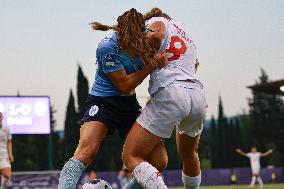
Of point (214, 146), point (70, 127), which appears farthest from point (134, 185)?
point (214, 146)

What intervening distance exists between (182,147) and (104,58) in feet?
4.04

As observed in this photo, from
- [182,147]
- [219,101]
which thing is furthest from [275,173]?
[182,147]

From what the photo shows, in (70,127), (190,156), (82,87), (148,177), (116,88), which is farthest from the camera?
(82,87)

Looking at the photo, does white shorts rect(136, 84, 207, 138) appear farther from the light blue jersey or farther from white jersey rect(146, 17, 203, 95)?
the light blue jersey

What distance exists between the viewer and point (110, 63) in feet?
20.4

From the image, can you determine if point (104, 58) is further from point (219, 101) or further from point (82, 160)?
point (219, 101)

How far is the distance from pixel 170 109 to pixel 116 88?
755mm

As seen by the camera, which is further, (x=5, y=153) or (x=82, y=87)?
(x=82, y=87)

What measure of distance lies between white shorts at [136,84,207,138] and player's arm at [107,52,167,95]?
0.20 metres

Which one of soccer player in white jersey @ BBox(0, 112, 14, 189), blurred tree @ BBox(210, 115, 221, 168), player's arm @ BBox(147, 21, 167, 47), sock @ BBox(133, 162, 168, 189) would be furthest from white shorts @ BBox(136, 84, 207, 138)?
blurred tree @ BBox(210, 115, 221, 168)

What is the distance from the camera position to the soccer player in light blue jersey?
6.12 meters

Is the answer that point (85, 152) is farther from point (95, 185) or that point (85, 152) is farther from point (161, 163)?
point (161, 163)

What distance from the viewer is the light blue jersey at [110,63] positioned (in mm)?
6234

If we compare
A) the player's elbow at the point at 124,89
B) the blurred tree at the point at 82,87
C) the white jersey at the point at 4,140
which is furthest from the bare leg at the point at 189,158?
the blurred tree at the point at 82,87
